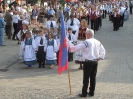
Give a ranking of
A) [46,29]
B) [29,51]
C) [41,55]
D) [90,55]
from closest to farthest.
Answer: [90,55] → [29,51] → [41,55] → [46,29]

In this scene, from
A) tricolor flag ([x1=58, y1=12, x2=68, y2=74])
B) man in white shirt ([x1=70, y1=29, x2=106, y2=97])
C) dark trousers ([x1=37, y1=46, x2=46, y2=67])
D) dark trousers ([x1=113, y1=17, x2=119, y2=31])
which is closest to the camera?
man in white shirt ([x1=70, y1=29, x2=106, y2=97])

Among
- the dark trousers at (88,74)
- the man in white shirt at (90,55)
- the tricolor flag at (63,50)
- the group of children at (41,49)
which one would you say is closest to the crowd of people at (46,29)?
the group of children at (41,49)

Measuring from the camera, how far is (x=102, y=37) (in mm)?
21797

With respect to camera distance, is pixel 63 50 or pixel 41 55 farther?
pixel 41 55

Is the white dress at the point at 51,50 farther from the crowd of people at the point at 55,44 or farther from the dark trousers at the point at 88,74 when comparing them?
the dark trousers at the point at 88,74

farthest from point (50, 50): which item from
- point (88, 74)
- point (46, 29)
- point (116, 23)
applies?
point (116, 23)

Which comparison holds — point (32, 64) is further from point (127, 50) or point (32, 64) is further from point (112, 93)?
point (127, 50)

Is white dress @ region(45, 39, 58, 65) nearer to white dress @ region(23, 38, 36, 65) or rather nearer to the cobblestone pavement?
the cobblestone pavement

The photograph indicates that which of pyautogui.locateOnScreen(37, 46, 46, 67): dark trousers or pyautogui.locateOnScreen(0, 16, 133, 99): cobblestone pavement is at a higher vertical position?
pyautogui.locateOnScreen(37, 46, 46, 67): dark trousers

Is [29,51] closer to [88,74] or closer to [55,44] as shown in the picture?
[55,44]

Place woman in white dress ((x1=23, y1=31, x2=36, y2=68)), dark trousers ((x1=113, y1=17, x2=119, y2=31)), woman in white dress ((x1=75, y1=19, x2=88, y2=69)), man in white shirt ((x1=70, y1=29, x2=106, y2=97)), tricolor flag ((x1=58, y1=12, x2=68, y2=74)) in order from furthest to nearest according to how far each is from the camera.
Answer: dark trousers ((x1=113, y1=17, x2=119, y2=31)) → woman in white dress ((x1=23, y1=31, x2=36, y2=68)) → woman in white dress ((x1=75, y1=19, x2=88, y2=69)) → tricolor flag ((x1=58, y1=12, x2=68, y2=74)) → man in white shirt ((x1=70, y1=29, x2=106, y2=97))

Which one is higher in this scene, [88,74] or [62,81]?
[88,74]

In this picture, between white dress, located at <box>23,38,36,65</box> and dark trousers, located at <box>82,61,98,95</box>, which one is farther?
white dress, located at <box>23,38,36,65</box>

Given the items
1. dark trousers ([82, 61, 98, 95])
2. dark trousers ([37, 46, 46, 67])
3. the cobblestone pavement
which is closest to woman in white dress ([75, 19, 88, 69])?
the cobblestone pavement
